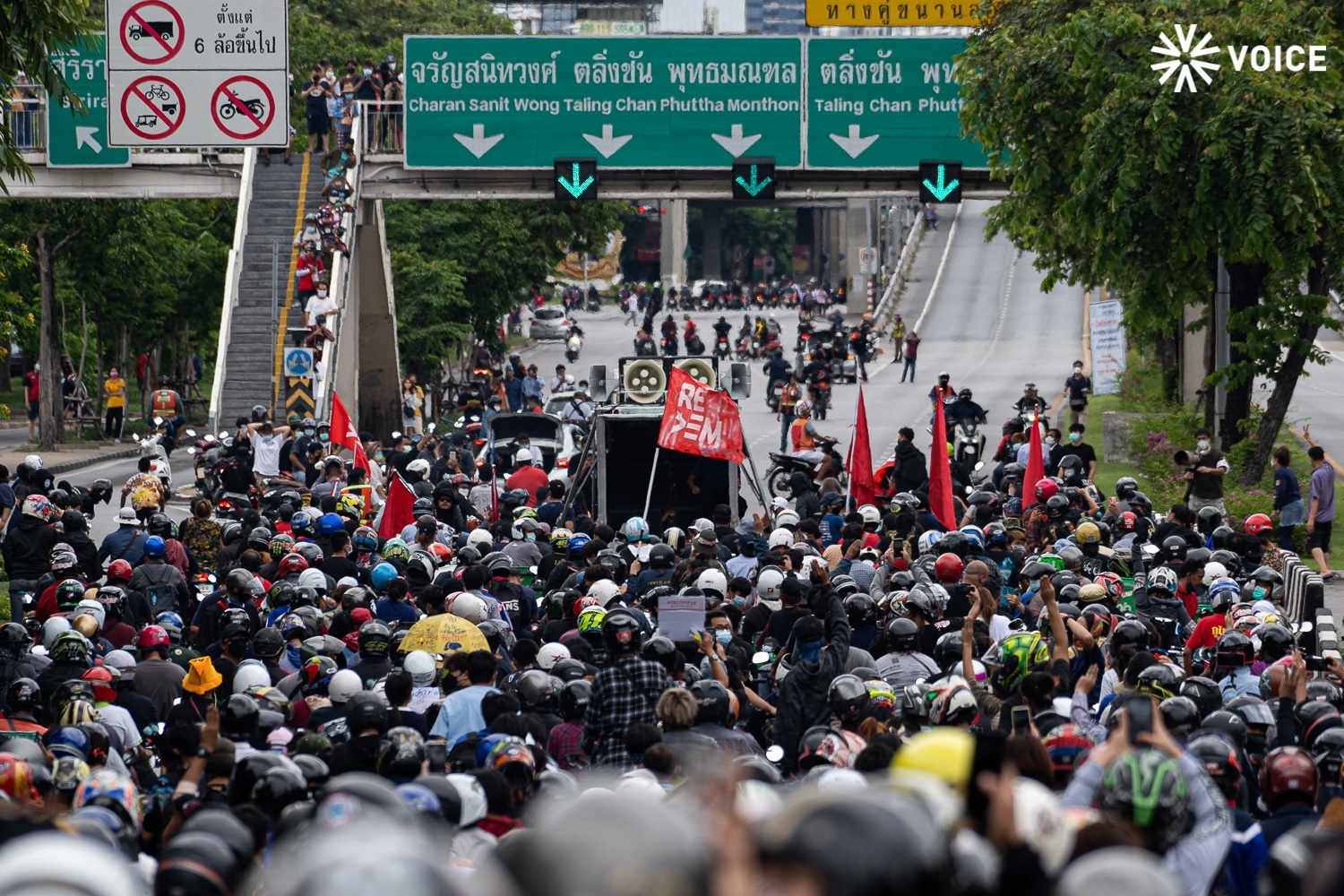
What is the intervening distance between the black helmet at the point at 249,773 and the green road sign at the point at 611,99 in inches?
978

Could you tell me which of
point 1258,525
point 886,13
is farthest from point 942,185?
point 1258,525

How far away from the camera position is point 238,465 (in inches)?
888

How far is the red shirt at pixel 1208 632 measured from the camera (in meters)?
12.0

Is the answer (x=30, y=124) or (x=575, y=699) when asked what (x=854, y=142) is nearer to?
(x=30, y=124)

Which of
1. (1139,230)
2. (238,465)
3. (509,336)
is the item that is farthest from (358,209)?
(509,336)

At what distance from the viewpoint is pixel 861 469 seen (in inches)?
784

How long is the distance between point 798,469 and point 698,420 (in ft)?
24.0

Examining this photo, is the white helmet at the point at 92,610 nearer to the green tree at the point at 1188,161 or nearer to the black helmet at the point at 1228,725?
the black helmet at the point at 1228,725

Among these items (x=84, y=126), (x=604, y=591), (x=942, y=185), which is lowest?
(x=604, y=591)

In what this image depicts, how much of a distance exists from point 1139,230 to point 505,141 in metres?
12.4

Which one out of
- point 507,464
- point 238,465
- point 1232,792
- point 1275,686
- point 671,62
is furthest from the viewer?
point 671,62

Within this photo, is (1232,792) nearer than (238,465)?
Yes

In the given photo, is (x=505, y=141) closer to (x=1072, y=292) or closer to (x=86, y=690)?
(x=86, y=690)

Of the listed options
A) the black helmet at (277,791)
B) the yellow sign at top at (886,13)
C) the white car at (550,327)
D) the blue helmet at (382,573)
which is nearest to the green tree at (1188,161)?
the yellow sign at top at (886,13)
